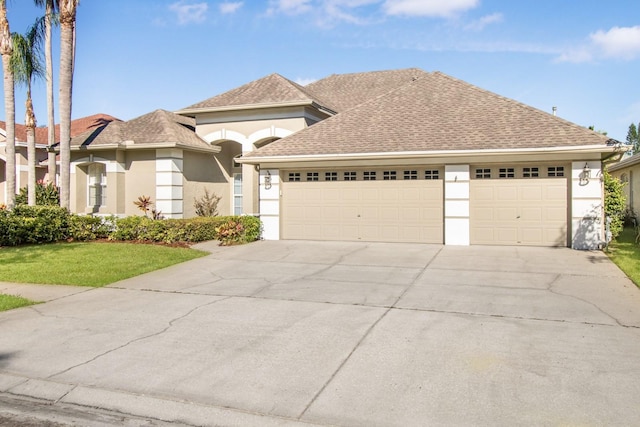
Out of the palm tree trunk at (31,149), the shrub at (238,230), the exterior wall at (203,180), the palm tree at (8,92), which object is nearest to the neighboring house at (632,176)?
the shrub at (238,230)

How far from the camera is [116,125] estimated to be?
69.7ft

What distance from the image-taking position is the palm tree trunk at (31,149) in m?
18.7

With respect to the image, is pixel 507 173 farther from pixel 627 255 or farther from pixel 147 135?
pixel 147 135

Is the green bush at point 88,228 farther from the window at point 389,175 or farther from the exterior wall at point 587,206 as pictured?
the exterior wall at point 587,206

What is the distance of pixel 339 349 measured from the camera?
5.95 meters

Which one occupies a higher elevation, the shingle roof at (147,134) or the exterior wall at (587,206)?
the shingle roof at (147,134)

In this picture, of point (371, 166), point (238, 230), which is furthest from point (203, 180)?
point (371, 166)

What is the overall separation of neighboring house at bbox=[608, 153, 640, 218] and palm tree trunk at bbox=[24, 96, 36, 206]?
80.3ft

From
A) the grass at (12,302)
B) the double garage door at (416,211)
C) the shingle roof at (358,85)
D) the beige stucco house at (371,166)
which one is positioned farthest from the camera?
the shingle roof at (358,85)

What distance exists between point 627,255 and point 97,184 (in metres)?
19.1

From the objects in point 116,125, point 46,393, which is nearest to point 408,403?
point 46,393

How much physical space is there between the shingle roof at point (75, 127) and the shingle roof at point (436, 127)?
16.4 meters

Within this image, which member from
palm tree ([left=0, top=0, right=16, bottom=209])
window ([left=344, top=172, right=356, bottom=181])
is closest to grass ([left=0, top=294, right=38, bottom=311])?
window ([left=344, top=172, right=356, bottom=181])

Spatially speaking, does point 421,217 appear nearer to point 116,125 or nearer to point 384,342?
point 384,342
